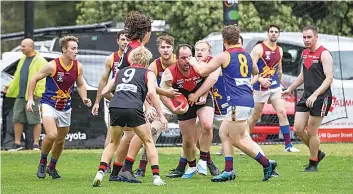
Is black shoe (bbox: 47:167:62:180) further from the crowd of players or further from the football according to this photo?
the football

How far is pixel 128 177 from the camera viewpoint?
13742 millimetres

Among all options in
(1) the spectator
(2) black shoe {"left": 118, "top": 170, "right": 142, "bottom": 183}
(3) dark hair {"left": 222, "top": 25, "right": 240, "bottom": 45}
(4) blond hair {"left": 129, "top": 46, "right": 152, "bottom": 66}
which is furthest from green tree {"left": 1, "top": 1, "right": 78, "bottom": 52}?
(4) blond hair {"left": 129, "top": 46, "right": 152, "bottom": 66}

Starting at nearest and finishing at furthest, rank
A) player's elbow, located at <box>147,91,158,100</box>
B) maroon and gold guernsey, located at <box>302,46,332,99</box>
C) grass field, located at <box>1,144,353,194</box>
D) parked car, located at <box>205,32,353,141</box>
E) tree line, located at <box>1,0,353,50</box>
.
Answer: grass field, located at <box>1,144,353,194</box>
player's elbow, located at <box>147,91,158,100</box>
maroon and gold guernsey, located at <box>302,46,332,99</box>
parked car, located at <box>205,32,353,141</box>
tree line, located at <box>1,0,353,50</box>

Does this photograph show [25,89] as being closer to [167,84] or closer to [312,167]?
[167,84]

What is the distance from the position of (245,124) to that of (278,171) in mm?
2056

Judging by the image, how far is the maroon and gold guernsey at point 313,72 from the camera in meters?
15.3

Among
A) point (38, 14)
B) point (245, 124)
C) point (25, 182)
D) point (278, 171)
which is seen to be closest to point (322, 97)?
point (278, 171)

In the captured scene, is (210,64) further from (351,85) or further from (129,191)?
(351,85)

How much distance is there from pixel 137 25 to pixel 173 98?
1128mm

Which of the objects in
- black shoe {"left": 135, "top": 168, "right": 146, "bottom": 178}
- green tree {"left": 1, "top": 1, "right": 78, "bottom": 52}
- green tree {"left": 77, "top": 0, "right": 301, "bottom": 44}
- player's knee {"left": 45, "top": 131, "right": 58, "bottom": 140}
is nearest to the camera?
player's knee {"left": 45, "top": 131, "right": 58, "bottom": 140}

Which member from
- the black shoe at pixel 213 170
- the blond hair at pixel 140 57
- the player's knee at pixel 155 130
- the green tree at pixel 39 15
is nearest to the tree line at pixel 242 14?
the green tree at pixel 39 15

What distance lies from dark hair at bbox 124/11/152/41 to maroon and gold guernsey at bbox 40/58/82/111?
4.76 ft

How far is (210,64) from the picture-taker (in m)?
13.3

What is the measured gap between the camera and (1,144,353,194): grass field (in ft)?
41.1
